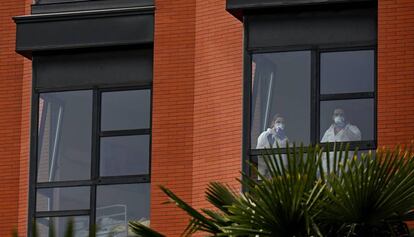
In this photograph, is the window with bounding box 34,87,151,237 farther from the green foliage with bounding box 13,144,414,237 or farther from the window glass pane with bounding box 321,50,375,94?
the green foliage with bounding box 13,144,414,237

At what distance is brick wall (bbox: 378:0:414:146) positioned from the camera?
69.8 ft

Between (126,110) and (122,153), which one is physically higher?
(126,110)

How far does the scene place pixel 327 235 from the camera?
55.5ft

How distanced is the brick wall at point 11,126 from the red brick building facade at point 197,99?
A: 20 mm

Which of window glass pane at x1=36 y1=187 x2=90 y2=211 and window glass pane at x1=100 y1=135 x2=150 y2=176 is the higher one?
window glass pane at x1=100 y1=135 x2=150 y2=176

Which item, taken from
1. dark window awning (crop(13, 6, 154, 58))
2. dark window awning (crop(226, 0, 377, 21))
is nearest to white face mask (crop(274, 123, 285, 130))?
dark window awning (crop(226, 0, 377, 21))

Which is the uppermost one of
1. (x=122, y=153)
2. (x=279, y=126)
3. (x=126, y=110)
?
(x=126, y=110)

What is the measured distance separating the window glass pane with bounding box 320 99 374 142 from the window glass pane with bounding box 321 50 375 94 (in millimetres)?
183

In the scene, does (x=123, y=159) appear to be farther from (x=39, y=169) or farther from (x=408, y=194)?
(x=408, y=194)

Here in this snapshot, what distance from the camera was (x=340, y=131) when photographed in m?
21.8

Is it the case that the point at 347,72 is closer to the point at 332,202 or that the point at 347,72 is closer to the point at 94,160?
the point at 94,160

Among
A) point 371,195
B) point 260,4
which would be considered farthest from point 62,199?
point 371,195

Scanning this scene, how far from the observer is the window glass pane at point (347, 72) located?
861 inches

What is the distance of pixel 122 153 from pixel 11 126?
2133mm
